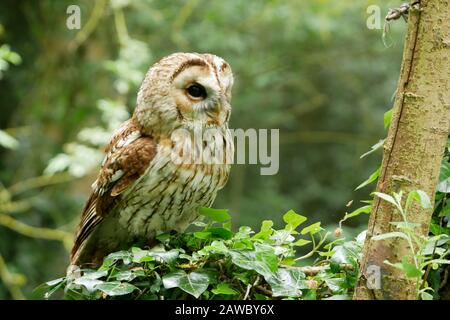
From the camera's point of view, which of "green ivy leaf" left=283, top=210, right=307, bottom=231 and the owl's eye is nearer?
"green ivy leaf" left=283, top=210, right=307, bottom=231

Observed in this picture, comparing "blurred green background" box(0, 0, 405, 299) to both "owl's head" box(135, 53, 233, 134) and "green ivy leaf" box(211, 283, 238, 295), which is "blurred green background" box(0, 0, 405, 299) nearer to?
"owl's head" box(135, 53, 233, 134)

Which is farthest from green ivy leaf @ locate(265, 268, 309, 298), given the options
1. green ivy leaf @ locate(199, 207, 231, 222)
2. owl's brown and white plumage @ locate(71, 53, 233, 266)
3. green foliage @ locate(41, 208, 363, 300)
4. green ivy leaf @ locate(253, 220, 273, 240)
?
owl's brown and white plumage @ locate(71, 53, 233, 266)

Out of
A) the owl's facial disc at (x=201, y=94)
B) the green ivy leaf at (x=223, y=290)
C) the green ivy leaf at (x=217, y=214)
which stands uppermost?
the owl's facial disc at (x=201, y=94)

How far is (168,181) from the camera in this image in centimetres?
206

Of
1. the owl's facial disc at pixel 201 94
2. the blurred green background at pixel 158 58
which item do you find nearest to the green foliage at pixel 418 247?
the owl's facial disc at pixel 201 94

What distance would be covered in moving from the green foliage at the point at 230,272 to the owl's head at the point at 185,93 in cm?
51

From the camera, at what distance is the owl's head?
2031 mm

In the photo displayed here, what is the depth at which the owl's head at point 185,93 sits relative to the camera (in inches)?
80.0

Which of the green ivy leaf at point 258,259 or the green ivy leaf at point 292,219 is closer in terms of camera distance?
the green ivy leaf at point 258,259

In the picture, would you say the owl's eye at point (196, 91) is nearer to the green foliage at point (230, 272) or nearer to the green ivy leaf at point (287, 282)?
the green foliage at point (230, 272)

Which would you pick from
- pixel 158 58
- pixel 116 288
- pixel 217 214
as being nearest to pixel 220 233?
pixel 217 214

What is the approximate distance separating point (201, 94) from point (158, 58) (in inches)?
113

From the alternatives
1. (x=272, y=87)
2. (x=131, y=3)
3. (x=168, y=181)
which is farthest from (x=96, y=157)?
(x=272, y=87)

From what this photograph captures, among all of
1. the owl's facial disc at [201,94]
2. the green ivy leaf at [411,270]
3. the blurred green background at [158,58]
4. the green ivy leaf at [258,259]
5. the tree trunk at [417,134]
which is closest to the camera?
the green ivy leaf at [411,270]
